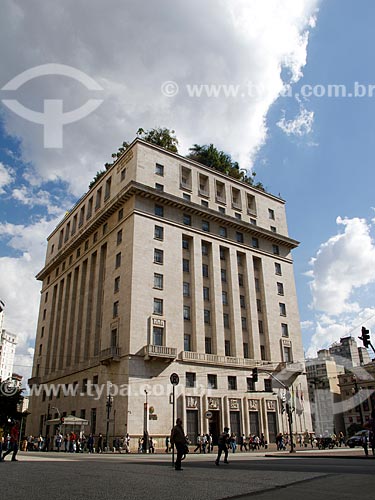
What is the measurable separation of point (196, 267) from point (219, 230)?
6.98 metres

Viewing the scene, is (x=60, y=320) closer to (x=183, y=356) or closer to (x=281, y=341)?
(x=183, y=356)

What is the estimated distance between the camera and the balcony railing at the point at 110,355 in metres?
38.8

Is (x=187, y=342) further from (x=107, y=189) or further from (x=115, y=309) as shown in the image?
(x=107, y=189)

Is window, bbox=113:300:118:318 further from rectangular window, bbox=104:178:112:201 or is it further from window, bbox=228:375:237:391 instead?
rectangular window, bbox=104:178:112:201

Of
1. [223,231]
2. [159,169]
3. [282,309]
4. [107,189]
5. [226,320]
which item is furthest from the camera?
[282,309]

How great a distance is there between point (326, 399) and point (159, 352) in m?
80.0

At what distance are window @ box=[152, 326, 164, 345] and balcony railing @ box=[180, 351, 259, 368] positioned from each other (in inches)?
103

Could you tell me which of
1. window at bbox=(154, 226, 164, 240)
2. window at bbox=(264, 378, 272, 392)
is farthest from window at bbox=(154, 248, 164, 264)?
window at bbox=(264, 378, 272, 392)

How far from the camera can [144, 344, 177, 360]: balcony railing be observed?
3847 centimetres

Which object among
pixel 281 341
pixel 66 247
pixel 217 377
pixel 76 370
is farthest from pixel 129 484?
pixel 66 247

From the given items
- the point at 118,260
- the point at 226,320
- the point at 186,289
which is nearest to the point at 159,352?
the point at 186,289

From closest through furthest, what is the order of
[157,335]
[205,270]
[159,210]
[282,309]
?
[157,335] < [159,210] < [205,270] < [282,309]

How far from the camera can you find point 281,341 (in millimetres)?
51281

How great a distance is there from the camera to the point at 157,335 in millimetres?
40875
